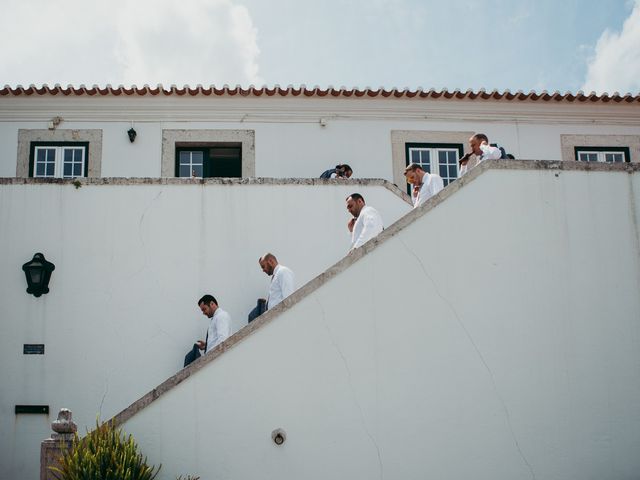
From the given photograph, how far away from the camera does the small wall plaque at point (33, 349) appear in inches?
328

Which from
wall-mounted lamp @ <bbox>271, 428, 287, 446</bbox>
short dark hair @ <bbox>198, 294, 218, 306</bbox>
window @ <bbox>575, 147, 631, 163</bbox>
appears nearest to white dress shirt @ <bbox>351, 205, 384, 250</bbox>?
short dark hair @ <bbox>198, 294, 218, 306</bbox>

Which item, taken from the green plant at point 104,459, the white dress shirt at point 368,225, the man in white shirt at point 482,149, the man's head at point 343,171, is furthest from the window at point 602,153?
the green plant at point 104,459

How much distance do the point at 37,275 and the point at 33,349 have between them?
2.58 ft

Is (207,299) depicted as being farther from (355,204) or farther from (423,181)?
(423,181)

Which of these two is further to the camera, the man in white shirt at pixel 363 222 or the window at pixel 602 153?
the window at pixel 602 153

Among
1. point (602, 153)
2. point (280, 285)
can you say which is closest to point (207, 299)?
point (280, 285)

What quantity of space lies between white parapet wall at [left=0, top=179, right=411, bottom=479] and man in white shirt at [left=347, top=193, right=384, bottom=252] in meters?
1.42

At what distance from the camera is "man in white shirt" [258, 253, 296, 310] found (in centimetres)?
762

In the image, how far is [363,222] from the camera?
7.27 m

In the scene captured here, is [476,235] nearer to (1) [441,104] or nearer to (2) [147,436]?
(2) [147,436]

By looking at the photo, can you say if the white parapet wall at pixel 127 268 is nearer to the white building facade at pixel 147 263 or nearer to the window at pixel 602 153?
the white building facade at pixel 147 263

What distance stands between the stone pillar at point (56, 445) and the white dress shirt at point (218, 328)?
195cm

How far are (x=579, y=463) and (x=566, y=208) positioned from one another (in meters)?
2.13

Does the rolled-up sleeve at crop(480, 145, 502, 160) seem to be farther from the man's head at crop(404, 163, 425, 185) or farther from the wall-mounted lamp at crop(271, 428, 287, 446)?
the wall-mounted lamp at crop(271, 428, 287, 446)
